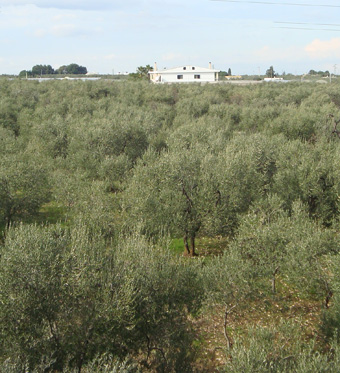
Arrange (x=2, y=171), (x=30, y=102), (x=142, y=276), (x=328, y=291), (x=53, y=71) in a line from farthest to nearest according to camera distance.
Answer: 1. (x=53, y=71)
2. (x=30, y=102)
3. (x=2, y=171)
4. (x=328, y=291)
5. (x=142, y=276)

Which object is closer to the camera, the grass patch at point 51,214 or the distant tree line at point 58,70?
the grass patch at point 51,214

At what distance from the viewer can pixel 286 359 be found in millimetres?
9852

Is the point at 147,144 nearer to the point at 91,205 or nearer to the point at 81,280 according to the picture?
the point at 91,205

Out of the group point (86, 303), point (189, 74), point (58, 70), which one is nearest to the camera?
point (86, 303)

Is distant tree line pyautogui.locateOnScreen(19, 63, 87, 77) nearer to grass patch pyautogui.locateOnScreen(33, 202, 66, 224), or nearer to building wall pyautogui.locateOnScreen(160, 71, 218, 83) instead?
building wall pyautogui.locateOnScreen(160, 71, 218, 83)

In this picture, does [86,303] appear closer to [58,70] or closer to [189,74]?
[189,74]

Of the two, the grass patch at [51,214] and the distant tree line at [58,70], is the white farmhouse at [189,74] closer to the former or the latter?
the distant tree line at [58,70]

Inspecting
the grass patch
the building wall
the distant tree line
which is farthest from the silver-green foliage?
the distant tree line

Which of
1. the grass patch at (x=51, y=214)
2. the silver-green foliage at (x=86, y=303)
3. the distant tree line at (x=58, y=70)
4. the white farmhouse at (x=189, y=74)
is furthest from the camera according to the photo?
the distant tree line at (x=58, y=70)

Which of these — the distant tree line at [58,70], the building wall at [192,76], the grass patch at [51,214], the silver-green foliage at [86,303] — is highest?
the distant tree line at [58,70]

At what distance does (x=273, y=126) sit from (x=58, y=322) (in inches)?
1279

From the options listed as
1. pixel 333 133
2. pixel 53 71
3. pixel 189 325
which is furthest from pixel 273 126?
pixel 53 71

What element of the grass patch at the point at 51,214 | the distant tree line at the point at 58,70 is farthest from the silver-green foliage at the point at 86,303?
the distant tree line at the point at 58,70

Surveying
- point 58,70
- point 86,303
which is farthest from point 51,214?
point 58,70
